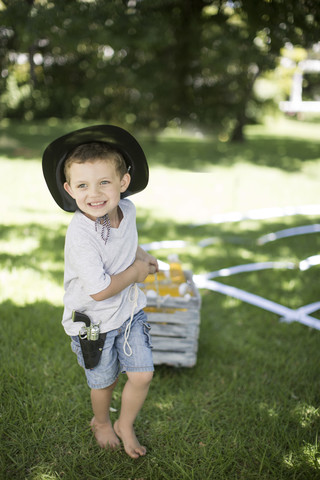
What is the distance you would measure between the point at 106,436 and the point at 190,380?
2.43ft

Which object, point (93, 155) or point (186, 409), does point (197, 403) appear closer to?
point (186, 409)

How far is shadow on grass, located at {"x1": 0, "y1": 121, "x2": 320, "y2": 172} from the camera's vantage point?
35.5ft

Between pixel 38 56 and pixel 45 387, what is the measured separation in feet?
20.1

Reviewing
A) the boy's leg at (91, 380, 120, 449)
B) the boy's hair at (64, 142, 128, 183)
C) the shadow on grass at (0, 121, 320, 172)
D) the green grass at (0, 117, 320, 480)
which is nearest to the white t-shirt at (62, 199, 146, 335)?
the boy's hair at (64, 142, 128, 183)

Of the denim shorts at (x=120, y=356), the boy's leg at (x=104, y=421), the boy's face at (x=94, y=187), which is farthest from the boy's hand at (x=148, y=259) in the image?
the boy's leg at (x=104, y=421)

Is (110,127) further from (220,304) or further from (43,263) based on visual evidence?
(43,263)

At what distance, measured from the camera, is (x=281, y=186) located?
8.91 meters

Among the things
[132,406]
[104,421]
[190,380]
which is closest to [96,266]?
[132,406]

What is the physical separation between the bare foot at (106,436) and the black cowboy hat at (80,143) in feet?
3.65

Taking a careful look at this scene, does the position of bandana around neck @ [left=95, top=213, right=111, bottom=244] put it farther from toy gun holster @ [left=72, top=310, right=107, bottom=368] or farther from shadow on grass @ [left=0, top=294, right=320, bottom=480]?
shadow on grass @ [left=0, top=294, right=320, bottom=480]

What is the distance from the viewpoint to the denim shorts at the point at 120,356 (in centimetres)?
209

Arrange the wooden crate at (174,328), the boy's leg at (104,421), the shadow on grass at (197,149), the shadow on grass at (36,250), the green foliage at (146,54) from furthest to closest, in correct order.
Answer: the shadow on grass at (197,149)
the shadow on grass at (36,250)
the green foliage at (146,54)
the wooden crate at (174,328)
the boy's leg at (104,421)

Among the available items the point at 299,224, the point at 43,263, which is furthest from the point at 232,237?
the point at 43,263

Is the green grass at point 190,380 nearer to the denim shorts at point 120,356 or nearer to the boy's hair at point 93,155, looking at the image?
the denim shorts at point 120,356
